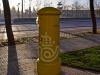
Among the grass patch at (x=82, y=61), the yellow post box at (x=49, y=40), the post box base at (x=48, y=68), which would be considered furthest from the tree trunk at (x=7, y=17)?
the post box base at (x=48, y=68)

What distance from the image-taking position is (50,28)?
5.01 metres

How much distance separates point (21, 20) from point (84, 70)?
35819 millimetres

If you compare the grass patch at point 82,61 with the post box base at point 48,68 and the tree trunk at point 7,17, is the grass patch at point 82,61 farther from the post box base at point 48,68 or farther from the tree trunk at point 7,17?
the tree trunk at point 7,17

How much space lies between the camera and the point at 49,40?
5.00m

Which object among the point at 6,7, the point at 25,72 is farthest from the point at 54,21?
the point at 6,7

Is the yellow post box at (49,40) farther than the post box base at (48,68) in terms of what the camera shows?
No

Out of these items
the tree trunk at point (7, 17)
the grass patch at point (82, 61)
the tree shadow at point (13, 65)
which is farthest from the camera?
the tree trunk at point (7, 17)

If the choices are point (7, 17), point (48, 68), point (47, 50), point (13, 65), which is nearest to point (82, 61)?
point (48, 68)

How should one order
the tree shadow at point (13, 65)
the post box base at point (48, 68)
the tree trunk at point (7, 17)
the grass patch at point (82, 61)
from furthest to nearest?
the tree trunk at point (7, 17)
the grass patch at point (82, 61)
the tree shadow at point (13, 65)
the post box base at point (48, 68)

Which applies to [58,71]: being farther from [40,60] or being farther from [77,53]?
[77,53]

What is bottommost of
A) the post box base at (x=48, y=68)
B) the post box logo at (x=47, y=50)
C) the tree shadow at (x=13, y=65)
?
the tree shadow at (x=13, y=65)

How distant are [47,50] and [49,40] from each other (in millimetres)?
270

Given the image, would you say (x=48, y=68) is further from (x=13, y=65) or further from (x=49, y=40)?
(x=13, y=65)

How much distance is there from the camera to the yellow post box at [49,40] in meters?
4.98
